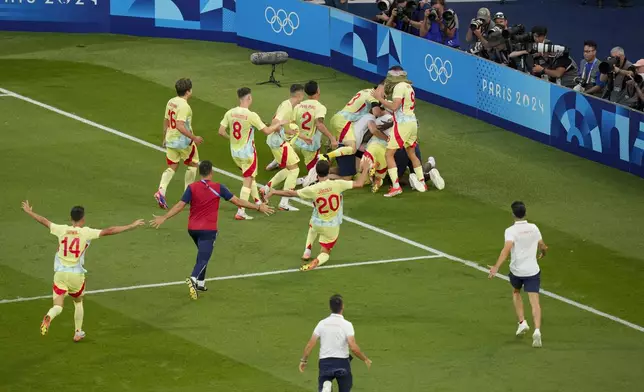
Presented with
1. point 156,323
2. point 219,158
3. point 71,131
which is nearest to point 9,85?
point 71,131

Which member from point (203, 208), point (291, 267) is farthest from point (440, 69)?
point (203, 208)

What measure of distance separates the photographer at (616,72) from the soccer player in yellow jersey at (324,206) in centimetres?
833

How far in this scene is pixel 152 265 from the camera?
73.8 ft

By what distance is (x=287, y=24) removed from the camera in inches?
1356

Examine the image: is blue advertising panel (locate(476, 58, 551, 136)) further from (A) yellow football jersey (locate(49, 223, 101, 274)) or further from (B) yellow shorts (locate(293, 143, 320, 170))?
(A) yellow football jersey (locate(49, 223, 101, 274))

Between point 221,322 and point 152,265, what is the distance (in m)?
2.65

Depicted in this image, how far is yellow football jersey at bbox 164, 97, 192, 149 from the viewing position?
24.2 m

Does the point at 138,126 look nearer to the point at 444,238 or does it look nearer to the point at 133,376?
the point at 444,238

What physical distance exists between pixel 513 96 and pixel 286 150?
6784 millimetres

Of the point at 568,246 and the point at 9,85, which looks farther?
the point at 9,85

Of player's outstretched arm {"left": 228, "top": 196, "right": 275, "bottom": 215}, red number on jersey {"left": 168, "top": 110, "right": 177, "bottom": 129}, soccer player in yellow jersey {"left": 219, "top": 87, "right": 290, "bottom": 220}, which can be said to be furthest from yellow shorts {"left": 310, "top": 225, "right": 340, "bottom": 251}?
red number on jersey {"left": 168, "top": 110, "right": 177, "bottom": 129}

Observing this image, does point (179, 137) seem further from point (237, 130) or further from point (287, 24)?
point (287, 24)

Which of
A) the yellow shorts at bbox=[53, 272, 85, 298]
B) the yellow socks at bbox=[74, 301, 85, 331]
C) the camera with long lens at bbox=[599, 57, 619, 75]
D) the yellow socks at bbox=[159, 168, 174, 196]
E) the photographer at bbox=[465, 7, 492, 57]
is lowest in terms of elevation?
the yellow socks at bbox=[159, 168, 174, 196]

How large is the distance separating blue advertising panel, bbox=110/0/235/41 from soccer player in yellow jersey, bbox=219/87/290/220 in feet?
38.9
